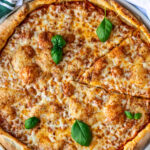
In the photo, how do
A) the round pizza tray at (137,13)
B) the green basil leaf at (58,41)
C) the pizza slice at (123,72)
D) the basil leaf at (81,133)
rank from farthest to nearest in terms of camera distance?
1. the round pizza tray at (137,13)
2. the pizza slice at (123,72)
3. the green basil leaf at (58,41)
4. the basil leaf at (81,133)

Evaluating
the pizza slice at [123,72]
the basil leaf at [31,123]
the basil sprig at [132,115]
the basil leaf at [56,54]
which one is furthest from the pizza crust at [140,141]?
the basil leaf at [56,54]

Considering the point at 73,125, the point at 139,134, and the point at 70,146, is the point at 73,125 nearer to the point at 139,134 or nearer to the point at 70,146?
the point at 70,146

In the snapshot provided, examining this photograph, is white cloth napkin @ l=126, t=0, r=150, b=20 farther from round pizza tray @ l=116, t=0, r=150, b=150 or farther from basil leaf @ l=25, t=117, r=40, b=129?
basil leaf @ l=25, t=117, r=40, b=129

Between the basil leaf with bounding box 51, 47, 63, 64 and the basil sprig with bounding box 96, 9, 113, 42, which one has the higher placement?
the basil sprig with bounding box 96, 9, 113, 42

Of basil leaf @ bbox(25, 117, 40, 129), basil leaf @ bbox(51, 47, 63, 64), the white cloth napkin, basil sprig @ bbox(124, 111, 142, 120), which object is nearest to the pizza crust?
basil sprig @ bbox(124, 111, 142, 120)

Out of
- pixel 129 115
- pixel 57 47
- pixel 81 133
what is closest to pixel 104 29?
pixel 57 47

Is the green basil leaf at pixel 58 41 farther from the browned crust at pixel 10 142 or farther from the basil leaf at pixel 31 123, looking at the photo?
the browned crust at pixel 10 142
